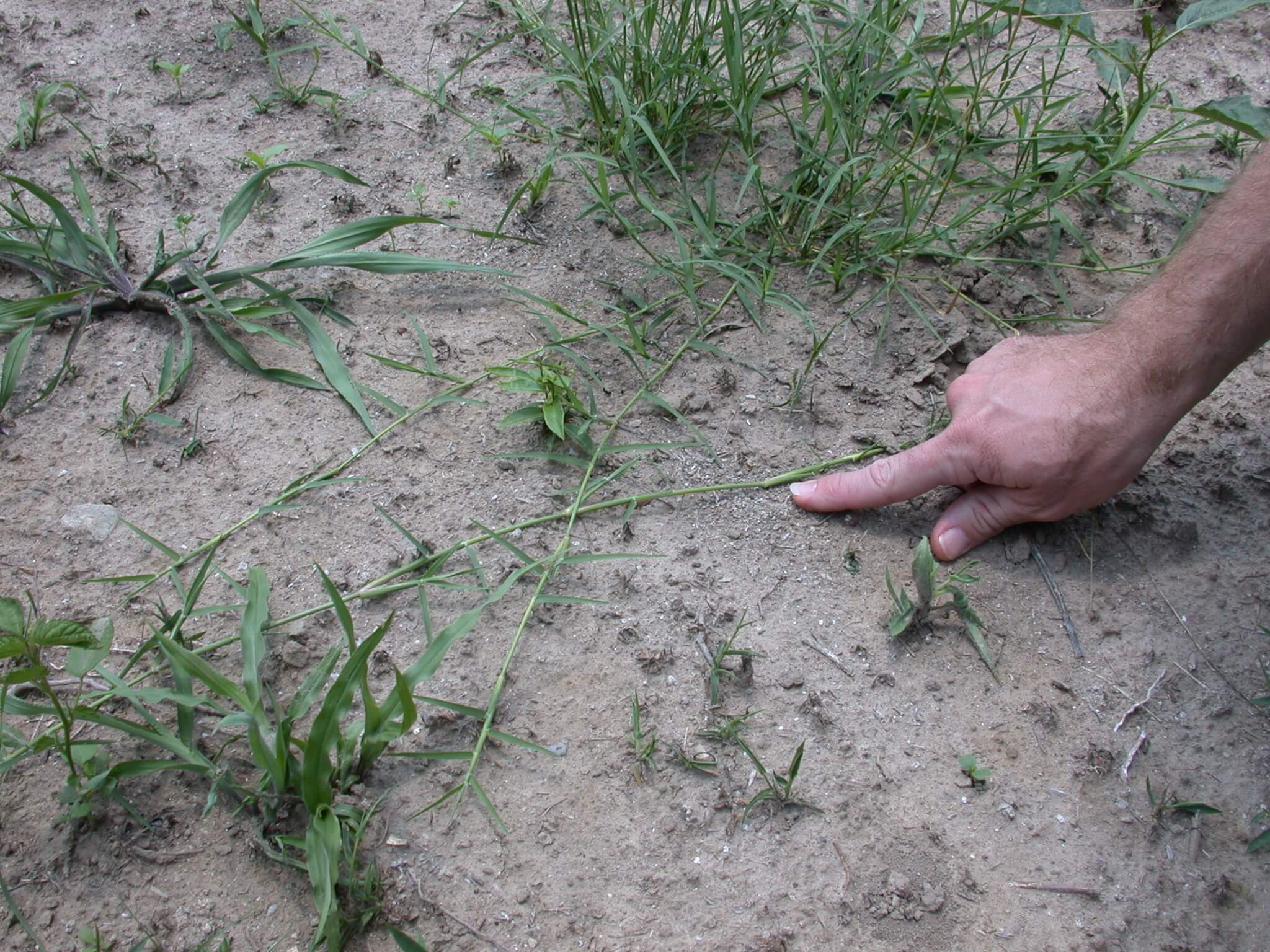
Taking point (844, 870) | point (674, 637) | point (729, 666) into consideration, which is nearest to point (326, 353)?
point (674, 637)

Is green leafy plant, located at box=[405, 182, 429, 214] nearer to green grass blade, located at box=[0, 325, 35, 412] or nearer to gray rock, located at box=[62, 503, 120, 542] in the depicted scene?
green grass blade, located at box=[0, 325, 35, 412]

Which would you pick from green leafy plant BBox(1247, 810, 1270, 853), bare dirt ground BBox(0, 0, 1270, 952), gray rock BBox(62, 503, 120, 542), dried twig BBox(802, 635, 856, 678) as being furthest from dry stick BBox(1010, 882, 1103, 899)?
gray rock BBox(62, 503, 120, 542)

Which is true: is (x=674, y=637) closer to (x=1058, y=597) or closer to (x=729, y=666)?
(x=729, y=666)

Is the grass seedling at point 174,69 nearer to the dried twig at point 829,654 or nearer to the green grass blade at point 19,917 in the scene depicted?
the green grass blade at point 19,917

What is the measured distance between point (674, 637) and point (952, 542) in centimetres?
55

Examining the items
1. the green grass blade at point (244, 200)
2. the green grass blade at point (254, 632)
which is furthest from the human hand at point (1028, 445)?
the green grass blade at point (244, 200)

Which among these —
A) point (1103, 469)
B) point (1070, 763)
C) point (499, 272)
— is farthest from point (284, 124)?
point (1070, 763)

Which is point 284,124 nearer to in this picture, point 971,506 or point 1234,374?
point 971,506

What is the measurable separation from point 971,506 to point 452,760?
1028mm

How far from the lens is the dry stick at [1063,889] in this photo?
146cm

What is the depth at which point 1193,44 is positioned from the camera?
2723mm

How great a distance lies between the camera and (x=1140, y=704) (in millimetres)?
1662

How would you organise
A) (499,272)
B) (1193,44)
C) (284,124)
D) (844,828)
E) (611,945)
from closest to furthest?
(611,945) → (844,828) → (499,272) → (284,124) → (1193,44)

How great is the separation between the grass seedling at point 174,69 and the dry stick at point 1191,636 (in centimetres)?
248
